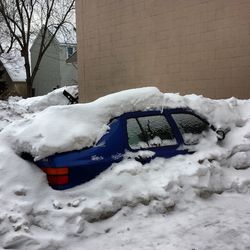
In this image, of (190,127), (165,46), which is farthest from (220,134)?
(165,46)

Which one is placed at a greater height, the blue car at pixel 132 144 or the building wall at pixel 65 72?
the blue car at pixel 132 144

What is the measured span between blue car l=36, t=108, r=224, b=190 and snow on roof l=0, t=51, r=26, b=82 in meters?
42.4

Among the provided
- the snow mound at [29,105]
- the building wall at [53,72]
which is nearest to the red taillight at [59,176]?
the snow mound at [29,105]

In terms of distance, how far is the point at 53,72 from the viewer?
47250 millimetres

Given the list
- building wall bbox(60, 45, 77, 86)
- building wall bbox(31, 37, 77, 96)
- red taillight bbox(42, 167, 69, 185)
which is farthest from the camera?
building wall bbox(31, 37, 77, 96)

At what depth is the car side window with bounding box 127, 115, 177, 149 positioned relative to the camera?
6.04 meters

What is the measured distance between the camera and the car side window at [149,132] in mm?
6039

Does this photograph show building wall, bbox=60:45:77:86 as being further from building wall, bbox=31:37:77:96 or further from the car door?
the car door

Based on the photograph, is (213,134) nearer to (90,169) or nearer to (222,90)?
(90,169)

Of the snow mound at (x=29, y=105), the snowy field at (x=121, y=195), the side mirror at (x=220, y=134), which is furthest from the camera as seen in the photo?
the snow mound at (x=29, y=105)

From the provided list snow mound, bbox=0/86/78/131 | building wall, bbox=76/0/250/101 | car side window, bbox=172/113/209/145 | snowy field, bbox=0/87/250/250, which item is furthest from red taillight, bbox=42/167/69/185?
snow mound, bbox=0/86/78/131

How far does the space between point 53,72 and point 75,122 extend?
4219 centimetres

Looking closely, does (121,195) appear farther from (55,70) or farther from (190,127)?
(55,70)

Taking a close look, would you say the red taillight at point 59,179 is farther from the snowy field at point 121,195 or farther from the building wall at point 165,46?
the building wall at point 165,46
